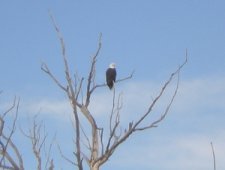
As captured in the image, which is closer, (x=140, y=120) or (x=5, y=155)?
(x=5, y=155)

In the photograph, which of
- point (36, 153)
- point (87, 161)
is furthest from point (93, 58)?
point (36, 153)

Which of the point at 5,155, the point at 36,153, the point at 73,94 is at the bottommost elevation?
the point at 36,153

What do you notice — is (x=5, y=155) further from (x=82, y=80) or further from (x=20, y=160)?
(x=82, y=80)

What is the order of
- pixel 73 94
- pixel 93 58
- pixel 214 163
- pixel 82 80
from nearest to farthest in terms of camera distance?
pixel 214 163 < pixel 73 94 < pixel 82 80 < pixel 93 58

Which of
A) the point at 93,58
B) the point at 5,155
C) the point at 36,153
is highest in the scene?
the point at 93,58

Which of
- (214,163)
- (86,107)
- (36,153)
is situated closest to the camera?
(214,163)

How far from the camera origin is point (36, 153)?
18.5ft

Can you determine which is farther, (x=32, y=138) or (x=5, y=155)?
(x=32, y=138)

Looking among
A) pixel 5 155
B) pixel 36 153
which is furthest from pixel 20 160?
pixel 36 153

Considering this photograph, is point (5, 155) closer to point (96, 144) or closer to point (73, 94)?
point (73, 94)

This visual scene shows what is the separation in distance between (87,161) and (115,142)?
0.95ft

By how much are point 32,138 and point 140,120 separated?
2.13 m

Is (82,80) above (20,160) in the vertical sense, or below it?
above

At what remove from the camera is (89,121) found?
434 centimetres
